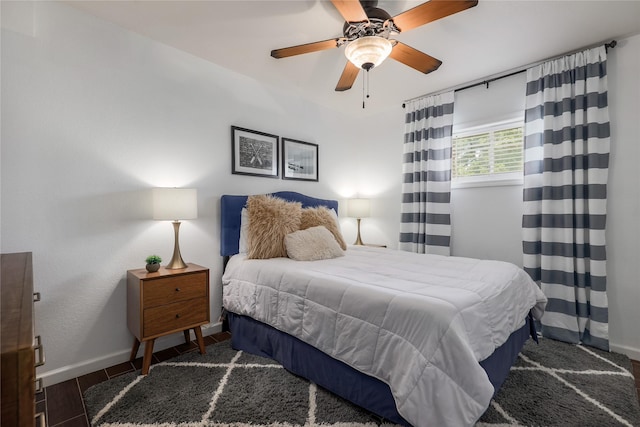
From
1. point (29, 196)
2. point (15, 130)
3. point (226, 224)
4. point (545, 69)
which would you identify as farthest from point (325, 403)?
point (545, 69)

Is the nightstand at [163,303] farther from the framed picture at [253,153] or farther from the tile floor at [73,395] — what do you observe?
the framed picture at [253,153]

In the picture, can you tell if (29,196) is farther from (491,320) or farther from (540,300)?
(540,300)

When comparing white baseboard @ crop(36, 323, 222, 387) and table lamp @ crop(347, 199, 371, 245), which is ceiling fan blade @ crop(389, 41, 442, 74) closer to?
table lamp @ crop(347, 199, 371, 245)

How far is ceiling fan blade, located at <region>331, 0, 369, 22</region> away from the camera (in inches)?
65.0

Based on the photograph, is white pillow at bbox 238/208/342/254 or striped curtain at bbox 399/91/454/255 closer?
white pillow at bbox 238/208/342/254

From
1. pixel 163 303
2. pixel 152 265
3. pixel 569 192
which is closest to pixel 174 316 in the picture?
pixel 163 303

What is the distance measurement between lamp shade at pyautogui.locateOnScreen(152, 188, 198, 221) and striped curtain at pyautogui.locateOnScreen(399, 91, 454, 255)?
2.55 metres

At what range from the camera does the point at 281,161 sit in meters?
3.43

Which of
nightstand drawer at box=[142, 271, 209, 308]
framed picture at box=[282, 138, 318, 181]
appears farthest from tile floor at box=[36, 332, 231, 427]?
framed picture at box=[282, 138, 318, 181]

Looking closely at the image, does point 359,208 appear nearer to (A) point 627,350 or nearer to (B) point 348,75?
(B) point 348,75

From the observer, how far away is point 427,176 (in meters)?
3.52

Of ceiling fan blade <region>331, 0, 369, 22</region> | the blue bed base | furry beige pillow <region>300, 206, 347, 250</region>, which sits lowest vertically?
the blue bed base

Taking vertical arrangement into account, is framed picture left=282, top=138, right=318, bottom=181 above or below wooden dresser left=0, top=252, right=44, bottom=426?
above

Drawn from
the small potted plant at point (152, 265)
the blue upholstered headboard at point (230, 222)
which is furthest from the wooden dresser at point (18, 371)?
the blue upholstered headboard at point (230, 222)
